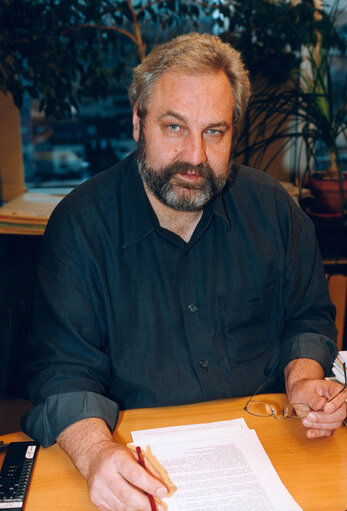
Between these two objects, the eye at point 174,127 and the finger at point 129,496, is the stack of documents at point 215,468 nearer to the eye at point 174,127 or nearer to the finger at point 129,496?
the finger at point 129,496

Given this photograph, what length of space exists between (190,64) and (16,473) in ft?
2.97

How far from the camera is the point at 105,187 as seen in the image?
133 cm

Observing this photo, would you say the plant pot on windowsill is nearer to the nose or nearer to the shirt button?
the nose

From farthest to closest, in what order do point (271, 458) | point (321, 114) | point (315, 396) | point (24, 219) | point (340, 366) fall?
point (321, 114)
point (24, 219)
point (340, 366)
point (315, 396)
point (271, 458)

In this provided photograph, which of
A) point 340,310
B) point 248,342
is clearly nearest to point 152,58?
point 248,342

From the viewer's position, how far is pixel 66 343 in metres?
1.14

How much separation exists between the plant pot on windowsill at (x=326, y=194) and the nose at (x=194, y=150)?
1125 millimetres

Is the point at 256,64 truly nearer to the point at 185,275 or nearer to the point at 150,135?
the point at 150,135

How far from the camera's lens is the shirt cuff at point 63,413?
1.00 metres

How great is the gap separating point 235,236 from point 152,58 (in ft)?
1.51

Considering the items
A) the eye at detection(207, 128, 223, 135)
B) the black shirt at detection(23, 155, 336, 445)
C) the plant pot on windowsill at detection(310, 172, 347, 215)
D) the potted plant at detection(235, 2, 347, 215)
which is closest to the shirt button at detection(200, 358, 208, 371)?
the black shirt at detection(23, 155, 336, 445)

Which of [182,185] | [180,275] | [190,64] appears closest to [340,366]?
[180,275]

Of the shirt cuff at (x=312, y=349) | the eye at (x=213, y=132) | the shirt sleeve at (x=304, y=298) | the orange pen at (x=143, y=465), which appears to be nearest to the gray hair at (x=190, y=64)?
the eye at (x=213, y=132)

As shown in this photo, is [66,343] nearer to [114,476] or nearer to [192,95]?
[114,476]
